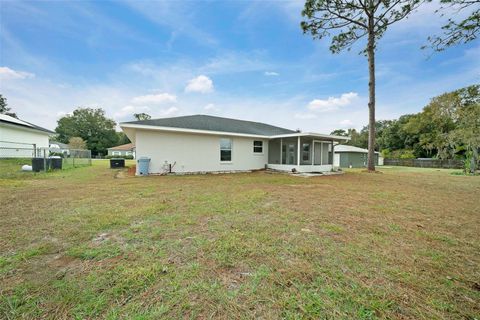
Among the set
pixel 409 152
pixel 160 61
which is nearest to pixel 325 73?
pixel 160 61

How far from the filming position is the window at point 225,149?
11555 millimetres

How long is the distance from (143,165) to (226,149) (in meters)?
4.73

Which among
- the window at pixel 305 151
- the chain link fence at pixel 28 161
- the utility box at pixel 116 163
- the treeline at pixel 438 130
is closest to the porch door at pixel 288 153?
the window at pixel 305 151

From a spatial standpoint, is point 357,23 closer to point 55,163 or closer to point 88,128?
point 55,163

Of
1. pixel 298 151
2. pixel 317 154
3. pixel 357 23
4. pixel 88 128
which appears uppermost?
pixel 357 23

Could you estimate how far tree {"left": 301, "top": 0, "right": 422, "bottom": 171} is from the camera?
38.2ft

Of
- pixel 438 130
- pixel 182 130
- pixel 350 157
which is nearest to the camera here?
pixel 182 130

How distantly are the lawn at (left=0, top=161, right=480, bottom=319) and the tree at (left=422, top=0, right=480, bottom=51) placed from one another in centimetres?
369

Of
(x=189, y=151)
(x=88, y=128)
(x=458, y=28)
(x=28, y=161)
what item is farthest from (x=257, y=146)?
(x=88, y=128)

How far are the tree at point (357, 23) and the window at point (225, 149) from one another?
9.01 meters

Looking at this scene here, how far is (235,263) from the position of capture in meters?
2.04

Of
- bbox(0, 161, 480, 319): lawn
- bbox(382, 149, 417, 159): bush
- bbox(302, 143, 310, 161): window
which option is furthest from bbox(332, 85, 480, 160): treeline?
bbox(0, 161, 480, 319): lawn

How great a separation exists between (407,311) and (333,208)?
3015mm

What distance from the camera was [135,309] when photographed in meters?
1.39
